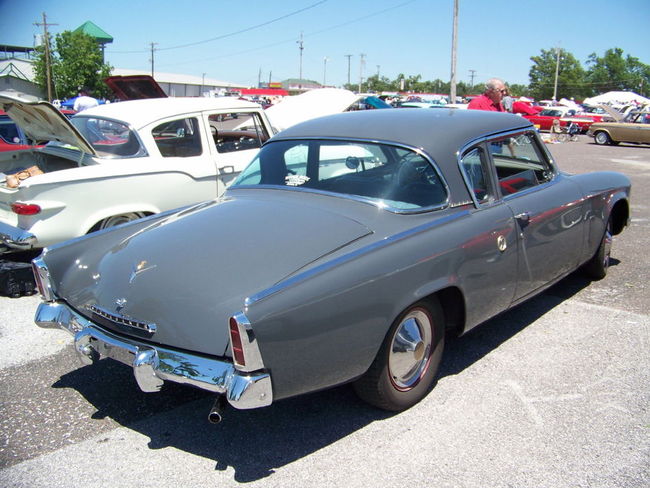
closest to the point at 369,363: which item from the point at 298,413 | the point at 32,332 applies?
the point at 298,413

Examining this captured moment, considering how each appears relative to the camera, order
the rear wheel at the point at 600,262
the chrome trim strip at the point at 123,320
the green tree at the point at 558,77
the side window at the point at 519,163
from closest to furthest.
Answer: the chrome trim strip at the point at 123,320 < the side window at the point at 519,163 < the rear wheel at the point at 600,262 < the green tree at the point at 558,77

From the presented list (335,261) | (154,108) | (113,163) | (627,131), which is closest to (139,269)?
(335,261)

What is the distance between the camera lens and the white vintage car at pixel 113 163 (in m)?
5.06

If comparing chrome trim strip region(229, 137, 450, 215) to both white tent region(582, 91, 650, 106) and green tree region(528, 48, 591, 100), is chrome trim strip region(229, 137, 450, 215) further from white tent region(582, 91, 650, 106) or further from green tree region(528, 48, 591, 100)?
green tree region(528, 48, 591, 100)

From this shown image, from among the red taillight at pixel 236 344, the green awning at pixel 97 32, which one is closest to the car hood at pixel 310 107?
the red taillight at pixel 236 344

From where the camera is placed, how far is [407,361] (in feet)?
10.0

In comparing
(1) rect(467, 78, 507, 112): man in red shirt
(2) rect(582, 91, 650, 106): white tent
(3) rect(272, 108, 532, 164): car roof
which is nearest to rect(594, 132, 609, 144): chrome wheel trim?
(1) rect(467, 78, 507, 112): man in red shirt

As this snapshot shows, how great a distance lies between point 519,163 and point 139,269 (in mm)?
2719

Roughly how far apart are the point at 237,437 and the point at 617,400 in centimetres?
200

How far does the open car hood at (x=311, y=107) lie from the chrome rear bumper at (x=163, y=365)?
7.69 meters

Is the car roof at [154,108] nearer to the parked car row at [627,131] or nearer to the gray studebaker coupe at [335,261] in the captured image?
the gray studebaker coupe at [335,261]

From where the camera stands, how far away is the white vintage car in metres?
5.06

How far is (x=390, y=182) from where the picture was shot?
342 cm

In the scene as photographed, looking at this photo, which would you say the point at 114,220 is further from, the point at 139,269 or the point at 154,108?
the point at 139,269
